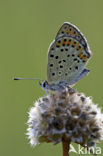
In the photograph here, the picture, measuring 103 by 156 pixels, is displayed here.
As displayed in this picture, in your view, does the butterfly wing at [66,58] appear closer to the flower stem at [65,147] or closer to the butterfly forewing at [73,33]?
the butterfly forewing at [73,33]

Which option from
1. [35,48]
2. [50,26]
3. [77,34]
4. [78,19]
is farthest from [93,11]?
[77,34]

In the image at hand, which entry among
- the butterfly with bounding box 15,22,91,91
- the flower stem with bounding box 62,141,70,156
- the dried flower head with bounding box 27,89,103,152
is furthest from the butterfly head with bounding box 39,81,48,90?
the flower stem with bounding box 62,141,70,156

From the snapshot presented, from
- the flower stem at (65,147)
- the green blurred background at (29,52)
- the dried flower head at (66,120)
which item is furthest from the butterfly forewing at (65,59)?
the green blurred background at (29,52)

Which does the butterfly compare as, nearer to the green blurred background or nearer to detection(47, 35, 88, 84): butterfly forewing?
detection(47, 35, 88, 84): butterfly forewing

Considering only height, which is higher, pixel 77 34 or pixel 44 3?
pixel 44 3

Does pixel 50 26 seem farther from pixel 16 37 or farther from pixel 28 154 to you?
pixel 28 154

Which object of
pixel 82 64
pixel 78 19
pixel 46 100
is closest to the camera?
pixel 46 100

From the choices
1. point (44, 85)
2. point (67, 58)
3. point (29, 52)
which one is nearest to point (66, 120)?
point (44, 85)
